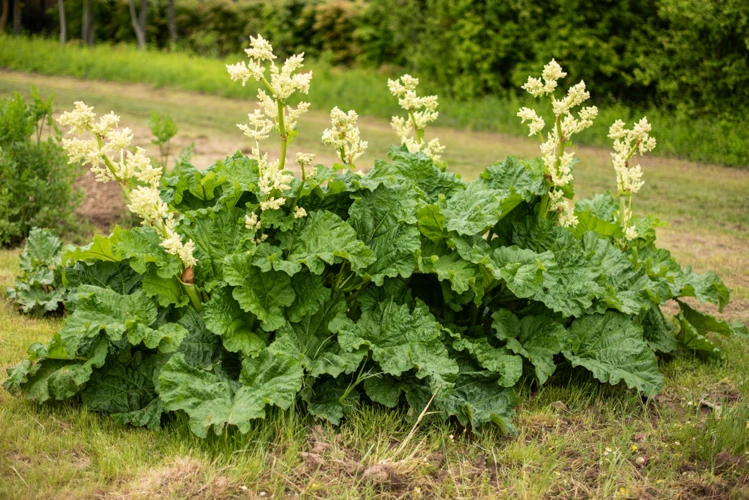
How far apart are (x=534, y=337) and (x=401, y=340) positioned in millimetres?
661

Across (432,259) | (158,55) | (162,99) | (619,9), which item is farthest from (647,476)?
(158,55)

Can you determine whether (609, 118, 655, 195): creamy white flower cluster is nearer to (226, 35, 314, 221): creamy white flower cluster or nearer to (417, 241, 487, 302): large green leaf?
(417, 241, 487, 302): large green leaf

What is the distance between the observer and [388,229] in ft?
9.96

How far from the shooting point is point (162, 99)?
13.1 meters

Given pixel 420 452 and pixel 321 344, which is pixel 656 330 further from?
pixel 321 344

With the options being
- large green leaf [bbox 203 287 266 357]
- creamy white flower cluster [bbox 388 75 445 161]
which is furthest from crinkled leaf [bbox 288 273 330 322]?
creamy white flower cluster [bbox 388 75 445 161]

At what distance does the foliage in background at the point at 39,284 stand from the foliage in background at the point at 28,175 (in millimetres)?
1020

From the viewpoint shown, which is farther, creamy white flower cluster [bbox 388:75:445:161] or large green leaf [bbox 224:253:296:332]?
creamy white flower cluster [bbox 388:75:445:161]

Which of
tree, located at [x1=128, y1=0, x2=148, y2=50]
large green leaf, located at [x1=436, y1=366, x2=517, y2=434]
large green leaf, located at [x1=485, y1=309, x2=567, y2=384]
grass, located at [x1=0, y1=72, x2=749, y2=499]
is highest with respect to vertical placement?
tree, located at [x1=128, y1=0, x2=148, y2=50]

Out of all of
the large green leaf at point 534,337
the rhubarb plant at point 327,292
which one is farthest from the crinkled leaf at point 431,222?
the large green leaf at point 534,337

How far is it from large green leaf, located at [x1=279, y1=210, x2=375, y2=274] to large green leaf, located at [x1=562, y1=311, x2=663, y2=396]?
41.2 inches

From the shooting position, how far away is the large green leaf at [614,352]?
3082 mm

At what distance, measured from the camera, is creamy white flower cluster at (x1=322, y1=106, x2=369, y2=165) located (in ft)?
10.4

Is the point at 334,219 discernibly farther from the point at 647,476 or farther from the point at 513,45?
the point at 513,45
